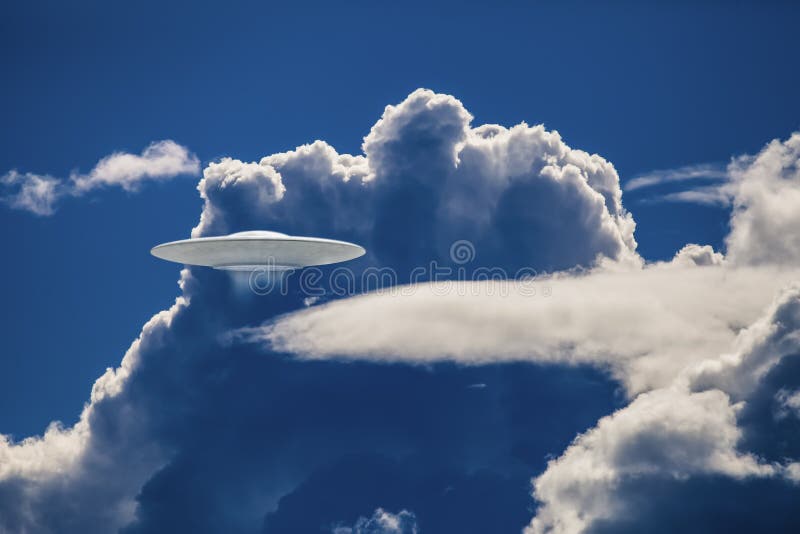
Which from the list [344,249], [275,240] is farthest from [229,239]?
[344,249]

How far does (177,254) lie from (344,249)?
81.5 feet

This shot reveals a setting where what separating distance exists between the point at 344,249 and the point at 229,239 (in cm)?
1838

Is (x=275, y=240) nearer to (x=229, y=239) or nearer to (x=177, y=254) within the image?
(x=229, y=239)

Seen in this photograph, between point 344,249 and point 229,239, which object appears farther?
point 344,249

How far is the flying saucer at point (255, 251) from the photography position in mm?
120562

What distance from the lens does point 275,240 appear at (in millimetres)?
119688

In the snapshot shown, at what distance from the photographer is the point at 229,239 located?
119312mm

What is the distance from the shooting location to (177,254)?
420 ft

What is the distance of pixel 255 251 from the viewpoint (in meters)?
123

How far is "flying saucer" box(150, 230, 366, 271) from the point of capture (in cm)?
12056

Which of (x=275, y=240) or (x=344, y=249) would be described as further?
(x=344, y=249)

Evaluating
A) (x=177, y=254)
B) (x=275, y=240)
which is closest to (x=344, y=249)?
(x=275, y=240)

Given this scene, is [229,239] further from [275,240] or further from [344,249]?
[344,249]

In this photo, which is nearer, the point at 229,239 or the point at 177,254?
the point at 229,239
